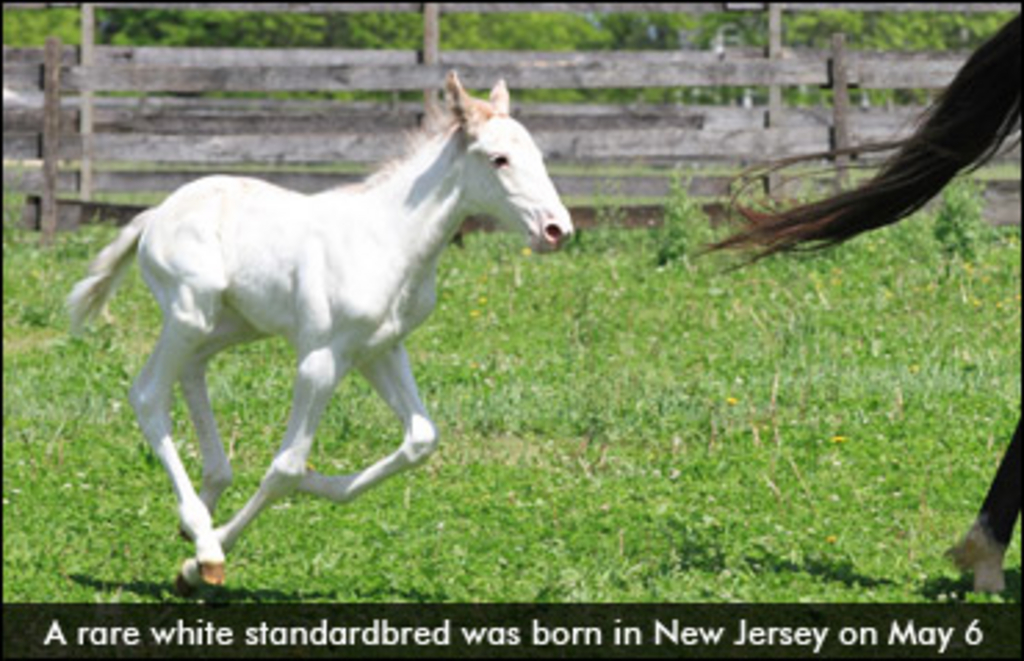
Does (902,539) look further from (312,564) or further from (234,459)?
(234,459)

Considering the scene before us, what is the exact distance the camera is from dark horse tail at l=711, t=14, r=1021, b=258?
611 cm

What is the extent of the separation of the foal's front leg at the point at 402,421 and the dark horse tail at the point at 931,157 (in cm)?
122

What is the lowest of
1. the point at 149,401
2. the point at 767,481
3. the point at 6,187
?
the point at 6,187

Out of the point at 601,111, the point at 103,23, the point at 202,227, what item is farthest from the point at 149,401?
the point at 103,23

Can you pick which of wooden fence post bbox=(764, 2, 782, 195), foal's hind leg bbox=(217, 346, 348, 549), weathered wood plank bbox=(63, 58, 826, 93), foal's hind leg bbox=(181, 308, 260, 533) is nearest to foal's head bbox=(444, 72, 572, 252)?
foal's hind leg bbox=(217, 346, 348, 549)

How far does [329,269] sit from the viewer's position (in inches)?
243

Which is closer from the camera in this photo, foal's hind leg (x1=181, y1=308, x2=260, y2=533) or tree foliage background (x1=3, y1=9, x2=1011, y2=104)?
foal's hind leg (x1=181, y1=308, x2=260, y2=533)

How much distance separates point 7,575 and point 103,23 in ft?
133

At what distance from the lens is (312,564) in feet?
21.8

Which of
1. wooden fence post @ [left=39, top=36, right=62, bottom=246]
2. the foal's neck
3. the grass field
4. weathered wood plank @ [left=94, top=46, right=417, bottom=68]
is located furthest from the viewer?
weathered wood plank @ [left=94, top=46, right=417, bottom=68]

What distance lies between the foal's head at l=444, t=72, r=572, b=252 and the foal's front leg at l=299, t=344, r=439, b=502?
2.11ft

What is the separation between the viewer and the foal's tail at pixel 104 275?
687 cm

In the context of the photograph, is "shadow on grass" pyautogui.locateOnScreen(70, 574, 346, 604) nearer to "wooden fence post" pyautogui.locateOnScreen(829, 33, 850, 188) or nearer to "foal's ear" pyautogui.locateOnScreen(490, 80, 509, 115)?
"foal's ear" pyautogui.locateOnScreen(490, 80, 509, 115)

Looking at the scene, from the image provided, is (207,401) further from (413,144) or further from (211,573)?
(413,144)
